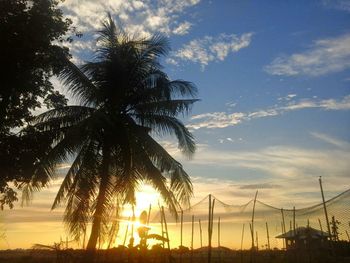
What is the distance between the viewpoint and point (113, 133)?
50.5ft

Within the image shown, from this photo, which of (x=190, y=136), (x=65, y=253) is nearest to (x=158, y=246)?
(x=65, y=253)

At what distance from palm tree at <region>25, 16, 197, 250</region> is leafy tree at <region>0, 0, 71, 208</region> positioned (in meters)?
0.71

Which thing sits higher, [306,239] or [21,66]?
[21,66]

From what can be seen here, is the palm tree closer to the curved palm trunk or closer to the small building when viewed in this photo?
the curved palm trunk

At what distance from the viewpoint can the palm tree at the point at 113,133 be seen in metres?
14.4

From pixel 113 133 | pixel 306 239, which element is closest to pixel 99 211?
pixel 113 133

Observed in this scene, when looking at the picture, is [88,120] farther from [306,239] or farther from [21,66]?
[306,239]

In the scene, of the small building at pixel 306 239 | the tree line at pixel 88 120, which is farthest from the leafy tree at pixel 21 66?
the small building at pixel 306 239

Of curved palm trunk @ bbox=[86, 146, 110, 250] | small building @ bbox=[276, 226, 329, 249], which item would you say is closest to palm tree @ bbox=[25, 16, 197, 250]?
curved palm trunk @ bbox=[86, 146, 110, 250]

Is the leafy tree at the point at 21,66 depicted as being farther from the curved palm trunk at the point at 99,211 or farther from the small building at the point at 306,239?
the small building at the point at 306,239

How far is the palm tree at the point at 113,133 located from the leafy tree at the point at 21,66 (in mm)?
713

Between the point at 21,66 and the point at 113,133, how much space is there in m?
4.14

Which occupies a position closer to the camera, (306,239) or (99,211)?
(99,211)

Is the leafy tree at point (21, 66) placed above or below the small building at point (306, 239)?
above
